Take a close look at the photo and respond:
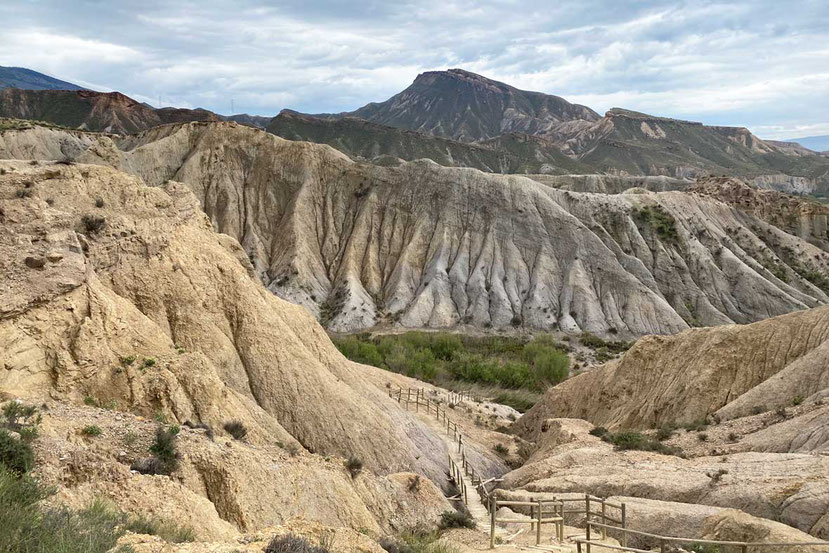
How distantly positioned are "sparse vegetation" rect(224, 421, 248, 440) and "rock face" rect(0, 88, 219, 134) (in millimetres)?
130145

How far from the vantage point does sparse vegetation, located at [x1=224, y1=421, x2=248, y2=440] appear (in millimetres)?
16134

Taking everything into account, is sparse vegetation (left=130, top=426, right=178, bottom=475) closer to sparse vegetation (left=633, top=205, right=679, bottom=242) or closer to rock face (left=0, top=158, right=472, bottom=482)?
rock face (left=0, top=158, right=472, bottom=482)

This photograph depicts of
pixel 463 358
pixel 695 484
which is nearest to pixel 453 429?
pixel 695 484

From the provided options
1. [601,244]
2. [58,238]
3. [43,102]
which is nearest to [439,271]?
[601,244]

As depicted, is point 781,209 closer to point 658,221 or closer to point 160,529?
point 658,221

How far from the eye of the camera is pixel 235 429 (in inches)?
638

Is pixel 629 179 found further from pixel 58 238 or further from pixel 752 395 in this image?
pixel 58 238

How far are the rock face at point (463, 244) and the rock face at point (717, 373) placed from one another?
111ft

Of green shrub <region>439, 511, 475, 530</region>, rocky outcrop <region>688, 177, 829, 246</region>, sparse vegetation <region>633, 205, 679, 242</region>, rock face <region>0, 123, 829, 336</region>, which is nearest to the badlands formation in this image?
green shrub <region>439, 511, 475, 530</region>

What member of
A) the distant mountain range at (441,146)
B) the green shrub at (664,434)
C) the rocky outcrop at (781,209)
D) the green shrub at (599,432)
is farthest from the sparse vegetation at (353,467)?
the distant mountain range at (441,146)

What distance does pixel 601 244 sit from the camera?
71938 millimetres

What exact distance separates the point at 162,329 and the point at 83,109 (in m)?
136

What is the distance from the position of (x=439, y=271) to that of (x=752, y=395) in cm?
4746

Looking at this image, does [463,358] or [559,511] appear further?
[463,358]
